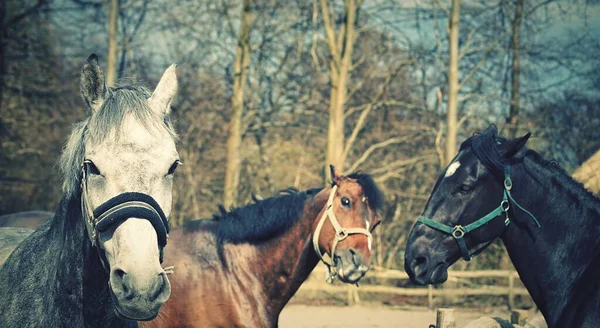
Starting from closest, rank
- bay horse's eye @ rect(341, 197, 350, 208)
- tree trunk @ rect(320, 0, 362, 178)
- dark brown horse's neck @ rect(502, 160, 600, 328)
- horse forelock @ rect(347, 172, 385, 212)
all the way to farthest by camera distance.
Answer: dark brown horse's neck @ rect(502, 160, 600, 328)
bay horse's eye @ rect(341, 197, 350, 208)
horse forelock @ rect(347, 172, 385, 212)
tree trunk @ rect(320, 0, 362, 178)

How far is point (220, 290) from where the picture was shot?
525cm

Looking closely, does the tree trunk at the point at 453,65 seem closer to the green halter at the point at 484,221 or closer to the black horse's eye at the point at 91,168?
the green halter at the point at 484,221

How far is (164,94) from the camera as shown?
2.86 m

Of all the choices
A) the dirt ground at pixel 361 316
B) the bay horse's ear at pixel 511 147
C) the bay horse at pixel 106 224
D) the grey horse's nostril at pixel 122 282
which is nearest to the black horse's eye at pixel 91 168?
the bay horse at pixel 106 224

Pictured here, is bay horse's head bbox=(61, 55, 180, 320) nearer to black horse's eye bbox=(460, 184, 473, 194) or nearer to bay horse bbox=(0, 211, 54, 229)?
black horse's eye bbox=(460, 184, 473, 194)

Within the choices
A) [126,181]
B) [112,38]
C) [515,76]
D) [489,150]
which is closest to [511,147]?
[489,150]

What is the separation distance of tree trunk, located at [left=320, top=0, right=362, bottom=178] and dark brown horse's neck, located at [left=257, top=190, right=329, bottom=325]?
8985 millimetres

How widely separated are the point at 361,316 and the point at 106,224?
1058 centimetres

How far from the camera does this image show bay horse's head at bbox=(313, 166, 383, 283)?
18.2ft

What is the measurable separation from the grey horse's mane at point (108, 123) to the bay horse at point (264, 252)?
2.64 meters

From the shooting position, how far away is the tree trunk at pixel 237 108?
1459 centimetres

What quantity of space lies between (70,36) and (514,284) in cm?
1399

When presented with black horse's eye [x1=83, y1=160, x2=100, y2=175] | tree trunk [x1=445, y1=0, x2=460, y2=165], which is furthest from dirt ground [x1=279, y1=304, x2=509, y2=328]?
black horse's eye [x1=83, y1=160, x2=100, y2=175]

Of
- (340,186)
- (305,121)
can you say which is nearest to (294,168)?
(305,121)
